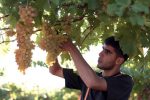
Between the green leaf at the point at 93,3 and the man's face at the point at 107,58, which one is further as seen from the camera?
the man's face at the point at 107,58

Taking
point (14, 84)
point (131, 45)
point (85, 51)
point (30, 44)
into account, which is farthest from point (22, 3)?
point (14, 84)

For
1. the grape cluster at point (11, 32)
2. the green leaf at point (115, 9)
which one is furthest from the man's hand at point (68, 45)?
the green leaf at point (115, 9)

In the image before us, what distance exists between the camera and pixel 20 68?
9.40ft

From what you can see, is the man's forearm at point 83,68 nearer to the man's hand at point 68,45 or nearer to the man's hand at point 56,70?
the man's hand at point 68,45

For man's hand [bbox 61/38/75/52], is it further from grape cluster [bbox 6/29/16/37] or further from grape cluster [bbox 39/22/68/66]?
grape cluster [bbox 6/29/16/37]

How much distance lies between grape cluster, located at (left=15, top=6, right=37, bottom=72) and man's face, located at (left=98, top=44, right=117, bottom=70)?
124cm

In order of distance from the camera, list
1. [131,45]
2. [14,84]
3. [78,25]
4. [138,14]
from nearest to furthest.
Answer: [138,14] < [131,45] < [78,25] < [14,84]

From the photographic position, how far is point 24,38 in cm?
292

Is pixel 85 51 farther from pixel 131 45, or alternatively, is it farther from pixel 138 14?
pixel 138 14

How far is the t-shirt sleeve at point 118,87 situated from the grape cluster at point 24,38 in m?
1.15

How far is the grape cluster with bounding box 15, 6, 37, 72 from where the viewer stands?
2799 millimetres

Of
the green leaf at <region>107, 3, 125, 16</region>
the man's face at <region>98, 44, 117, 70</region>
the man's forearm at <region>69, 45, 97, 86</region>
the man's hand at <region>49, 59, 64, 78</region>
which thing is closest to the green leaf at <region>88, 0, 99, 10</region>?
the green leaf at <region>107, 3, 125, 16</region>

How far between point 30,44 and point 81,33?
0.97 m

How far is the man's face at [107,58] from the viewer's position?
13.3 feet
